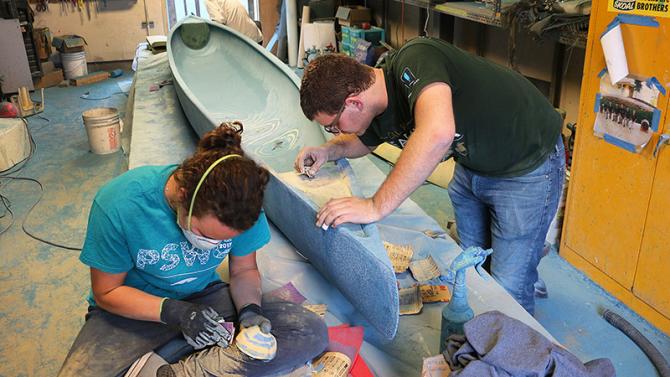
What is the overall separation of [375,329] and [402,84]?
3.08 feet

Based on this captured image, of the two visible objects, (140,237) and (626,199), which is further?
(626,199)

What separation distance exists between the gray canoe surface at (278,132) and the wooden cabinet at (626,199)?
4.33 feet

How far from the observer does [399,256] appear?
2541mm

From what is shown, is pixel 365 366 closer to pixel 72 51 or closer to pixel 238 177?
pixel 238 177

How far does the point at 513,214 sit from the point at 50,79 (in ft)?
25.2

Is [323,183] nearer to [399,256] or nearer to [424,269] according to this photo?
[399,256]

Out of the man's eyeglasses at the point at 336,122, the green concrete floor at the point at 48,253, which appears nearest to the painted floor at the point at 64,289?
the green concrete floor at the point at 48,253

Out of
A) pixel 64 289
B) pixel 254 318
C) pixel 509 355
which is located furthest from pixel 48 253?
pixel 509 355

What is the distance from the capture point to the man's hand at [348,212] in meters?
1.96

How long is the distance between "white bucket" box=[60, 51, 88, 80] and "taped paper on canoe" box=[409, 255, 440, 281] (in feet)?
23.8

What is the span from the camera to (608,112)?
2746mm

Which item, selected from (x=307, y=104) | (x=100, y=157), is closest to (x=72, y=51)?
(x=100, y=157)

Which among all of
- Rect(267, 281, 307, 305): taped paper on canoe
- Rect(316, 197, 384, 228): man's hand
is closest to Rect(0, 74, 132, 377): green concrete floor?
Rect(267, 281, 307, 305): taped paper on canoe

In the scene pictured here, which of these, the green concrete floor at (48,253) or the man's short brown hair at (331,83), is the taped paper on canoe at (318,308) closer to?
the man's short brown hair at (331,83)
